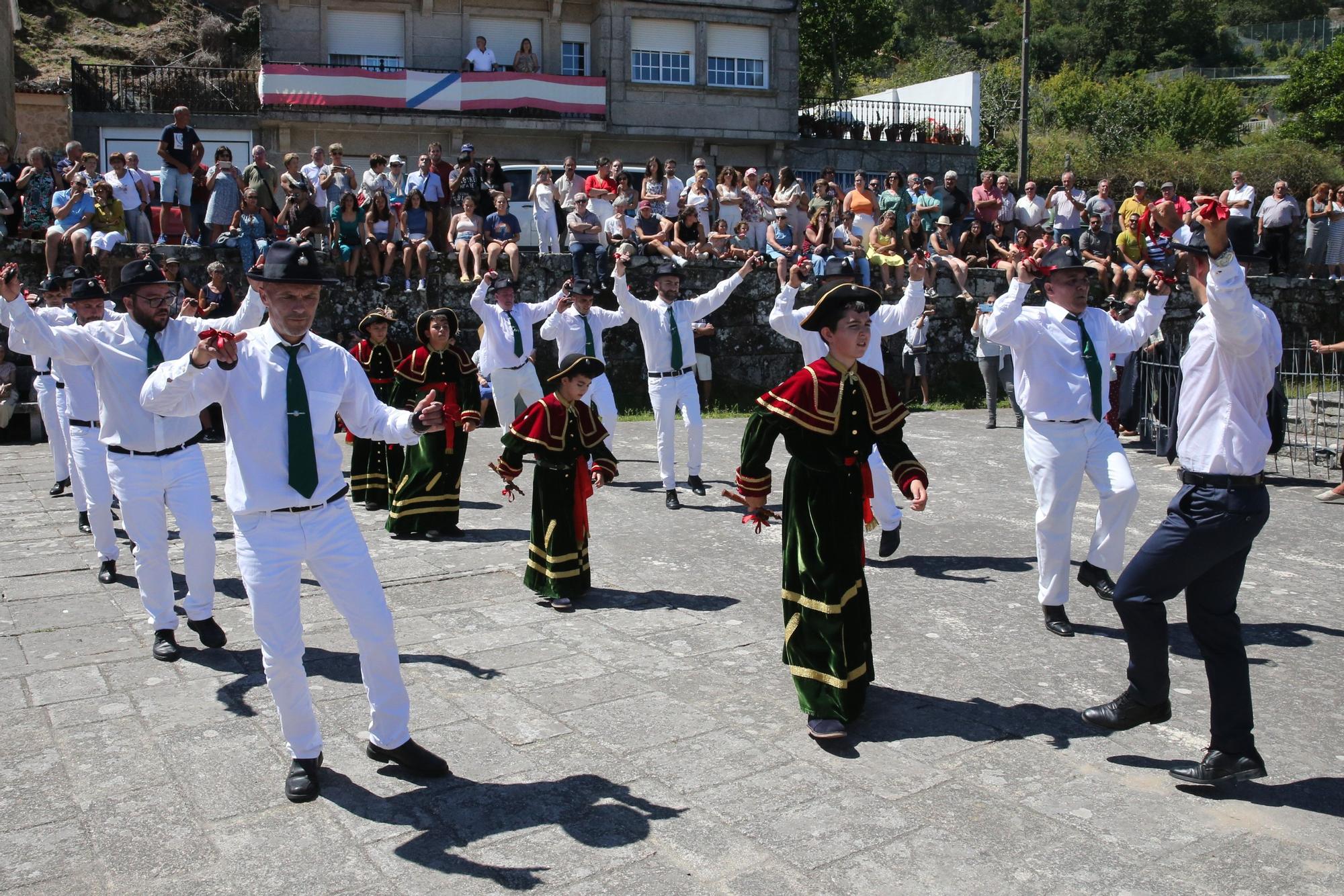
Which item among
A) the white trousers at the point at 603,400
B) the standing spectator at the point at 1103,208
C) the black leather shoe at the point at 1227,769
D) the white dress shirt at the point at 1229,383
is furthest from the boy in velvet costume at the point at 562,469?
the standing spectator at the point at 1103,208

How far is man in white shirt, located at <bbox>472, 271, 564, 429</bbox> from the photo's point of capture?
12586 millimetres

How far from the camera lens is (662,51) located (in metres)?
29.9

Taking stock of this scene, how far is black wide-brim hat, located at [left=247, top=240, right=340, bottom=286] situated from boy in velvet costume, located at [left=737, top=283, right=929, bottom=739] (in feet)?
6.93

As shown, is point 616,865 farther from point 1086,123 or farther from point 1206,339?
point 1086,123

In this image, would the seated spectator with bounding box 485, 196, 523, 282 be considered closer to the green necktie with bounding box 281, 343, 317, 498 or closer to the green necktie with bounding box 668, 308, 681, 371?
the green necktie with bounding box 668, 308, 681, 371

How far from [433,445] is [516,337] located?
109 inches

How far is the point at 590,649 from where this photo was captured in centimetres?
694

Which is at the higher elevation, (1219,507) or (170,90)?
(170,90)

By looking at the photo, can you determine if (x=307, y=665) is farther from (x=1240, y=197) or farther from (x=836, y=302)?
(x=1240, y=197)

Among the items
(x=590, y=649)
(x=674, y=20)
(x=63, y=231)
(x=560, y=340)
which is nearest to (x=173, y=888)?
(x=590, y=649)

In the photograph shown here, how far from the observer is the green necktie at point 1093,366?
7254 mm

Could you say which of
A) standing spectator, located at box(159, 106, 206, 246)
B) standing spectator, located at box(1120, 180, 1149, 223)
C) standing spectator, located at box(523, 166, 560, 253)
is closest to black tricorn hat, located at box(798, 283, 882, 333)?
standing spectator, located at box(523, 166, 560, 253)

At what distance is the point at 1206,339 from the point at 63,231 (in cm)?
1502

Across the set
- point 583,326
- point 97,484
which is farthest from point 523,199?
point 97,484
